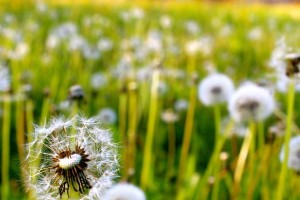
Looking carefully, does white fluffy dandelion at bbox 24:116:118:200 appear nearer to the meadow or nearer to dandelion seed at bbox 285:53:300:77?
the meadow

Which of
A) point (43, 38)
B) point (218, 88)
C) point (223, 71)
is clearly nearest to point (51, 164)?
Result: point (218, 88)

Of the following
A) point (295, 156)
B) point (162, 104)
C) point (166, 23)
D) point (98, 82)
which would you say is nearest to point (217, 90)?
point (295, 156)

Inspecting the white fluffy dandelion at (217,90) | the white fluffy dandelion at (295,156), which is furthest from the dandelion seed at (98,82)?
the white fluffy dandelion at (295,156)

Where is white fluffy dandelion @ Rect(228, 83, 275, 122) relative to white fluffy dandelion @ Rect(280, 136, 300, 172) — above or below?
above

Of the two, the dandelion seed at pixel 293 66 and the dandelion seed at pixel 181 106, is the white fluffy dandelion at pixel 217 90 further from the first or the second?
the dandelion seed at pixel 181 106

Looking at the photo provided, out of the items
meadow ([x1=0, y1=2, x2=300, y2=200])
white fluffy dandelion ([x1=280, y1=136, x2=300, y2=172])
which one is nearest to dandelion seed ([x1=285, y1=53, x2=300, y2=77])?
meadow ([x1=0, y1=2, x2=300, y2=200])

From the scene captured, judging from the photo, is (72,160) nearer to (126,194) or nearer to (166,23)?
(126,194)
